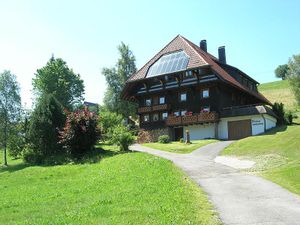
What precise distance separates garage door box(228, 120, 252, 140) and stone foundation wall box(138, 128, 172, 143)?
7476 millimetres

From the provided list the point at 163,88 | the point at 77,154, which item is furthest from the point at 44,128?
the point at 163,88

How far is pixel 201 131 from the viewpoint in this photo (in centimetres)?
4656

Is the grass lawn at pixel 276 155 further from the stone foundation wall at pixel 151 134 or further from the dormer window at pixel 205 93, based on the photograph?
the stone foundation wall at pixel 151 134

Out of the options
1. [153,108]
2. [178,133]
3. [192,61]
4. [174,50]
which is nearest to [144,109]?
[153,108]

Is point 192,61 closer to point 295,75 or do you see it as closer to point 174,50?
point 174,50

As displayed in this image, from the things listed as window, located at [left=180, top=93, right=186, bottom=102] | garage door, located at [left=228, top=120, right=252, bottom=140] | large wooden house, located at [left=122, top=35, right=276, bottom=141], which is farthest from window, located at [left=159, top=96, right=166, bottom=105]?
garage door, located at [left=228, top=120, right=252, bottom=140]

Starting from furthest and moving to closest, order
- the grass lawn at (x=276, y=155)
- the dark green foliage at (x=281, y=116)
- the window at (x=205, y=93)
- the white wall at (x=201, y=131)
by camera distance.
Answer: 1. the dark green foliage at (x=281, y=116)
2. the window at (x=205, y=93)
3. the white wall at (x=201, y=131)
4. the grass lawn at (x=276, y=155)

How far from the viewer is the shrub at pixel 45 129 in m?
36.6

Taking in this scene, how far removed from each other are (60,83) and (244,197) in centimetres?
5106

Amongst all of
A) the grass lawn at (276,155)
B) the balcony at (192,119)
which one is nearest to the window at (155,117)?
the balcony at (192,119)

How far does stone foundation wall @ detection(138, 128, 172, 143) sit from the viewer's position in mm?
48656

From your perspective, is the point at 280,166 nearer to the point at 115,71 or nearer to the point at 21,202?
the point at 21,202

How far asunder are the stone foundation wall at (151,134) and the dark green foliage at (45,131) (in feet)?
42.0

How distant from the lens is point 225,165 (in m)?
24.0
